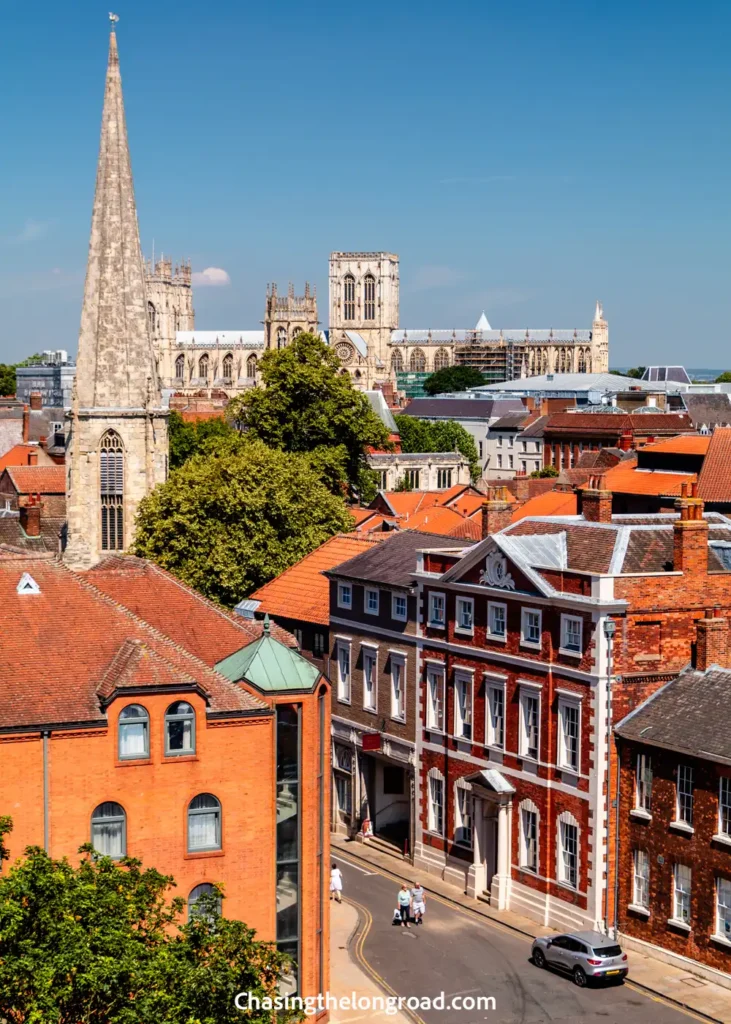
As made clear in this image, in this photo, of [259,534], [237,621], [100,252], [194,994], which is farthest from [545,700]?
[100,252]

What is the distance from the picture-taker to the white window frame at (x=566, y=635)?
1727 inches

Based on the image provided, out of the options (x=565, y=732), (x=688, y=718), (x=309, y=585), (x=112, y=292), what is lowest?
(x=565, y=732)

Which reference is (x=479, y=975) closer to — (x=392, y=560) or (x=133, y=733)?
(x=133, y=733)

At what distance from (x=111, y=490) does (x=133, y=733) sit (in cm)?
4671

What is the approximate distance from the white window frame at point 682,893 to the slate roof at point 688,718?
3086 millimetres

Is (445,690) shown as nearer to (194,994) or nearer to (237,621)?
(237,621)

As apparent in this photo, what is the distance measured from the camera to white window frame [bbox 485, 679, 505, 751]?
4738 cm

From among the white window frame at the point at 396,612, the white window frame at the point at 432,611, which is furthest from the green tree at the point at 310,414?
the white window frame at the point at 432,611

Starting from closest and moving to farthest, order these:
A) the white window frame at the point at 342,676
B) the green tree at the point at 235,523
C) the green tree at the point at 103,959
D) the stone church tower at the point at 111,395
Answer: the green tree at the point at 103,959
the white window frame at the point at 342,676
the green tree at the point at 235,523
the stone church tower at the point at 111,395

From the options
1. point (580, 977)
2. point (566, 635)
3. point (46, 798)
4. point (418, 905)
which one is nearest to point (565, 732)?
point (566, 635)

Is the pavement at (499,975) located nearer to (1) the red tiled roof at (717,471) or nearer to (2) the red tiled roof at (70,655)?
(2) the red tiled roof at (70,655)

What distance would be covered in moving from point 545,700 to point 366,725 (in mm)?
11344

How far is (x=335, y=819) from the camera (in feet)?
189

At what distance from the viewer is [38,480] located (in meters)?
94.1
